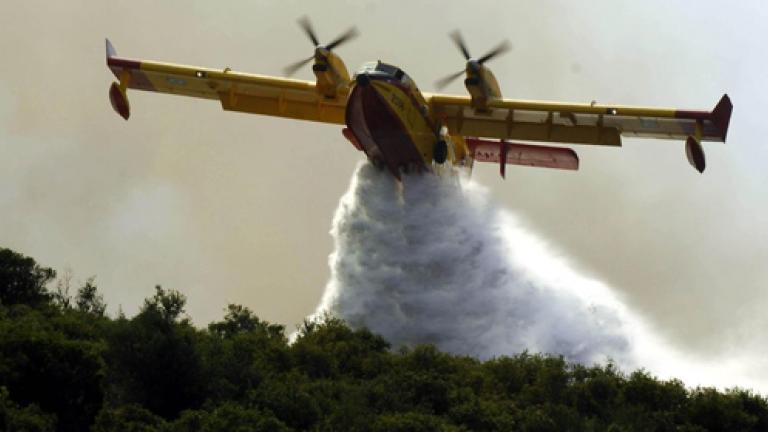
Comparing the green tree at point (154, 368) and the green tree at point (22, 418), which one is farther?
the green tree at point (154, 368)

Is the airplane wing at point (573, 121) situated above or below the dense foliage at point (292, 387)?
above

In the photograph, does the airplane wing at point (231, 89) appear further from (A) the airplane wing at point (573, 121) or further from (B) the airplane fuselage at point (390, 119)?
(A) the airplane wing at point (573, 121)

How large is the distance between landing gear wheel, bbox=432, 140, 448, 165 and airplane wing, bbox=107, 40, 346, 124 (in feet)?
8.29

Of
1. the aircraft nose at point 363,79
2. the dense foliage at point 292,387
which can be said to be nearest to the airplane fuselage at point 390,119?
the aircraft nose at point 363,79

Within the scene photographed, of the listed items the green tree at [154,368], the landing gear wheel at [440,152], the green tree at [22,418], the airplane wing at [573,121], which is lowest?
the green tree at [22,418]

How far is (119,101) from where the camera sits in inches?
1911

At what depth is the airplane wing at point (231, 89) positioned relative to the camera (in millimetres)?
47500

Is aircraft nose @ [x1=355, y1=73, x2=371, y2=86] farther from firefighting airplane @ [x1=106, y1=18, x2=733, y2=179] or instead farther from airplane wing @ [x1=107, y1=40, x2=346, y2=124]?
airplane wing @ [x1=107, y1=40, x2=346, y2=124]

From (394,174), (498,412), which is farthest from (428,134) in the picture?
(498,412)

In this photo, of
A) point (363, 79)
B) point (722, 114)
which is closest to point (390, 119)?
point (363, 79)

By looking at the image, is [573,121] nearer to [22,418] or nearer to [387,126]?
[387,126]

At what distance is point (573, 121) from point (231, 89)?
878 centimetres

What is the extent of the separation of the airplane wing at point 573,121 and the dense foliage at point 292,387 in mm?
5552

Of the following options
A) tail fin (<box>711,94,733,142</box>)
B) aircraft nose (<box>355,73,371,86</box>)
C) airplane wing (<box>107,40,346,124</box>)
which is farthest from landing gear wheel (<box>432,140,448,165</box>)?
tail fin (<box>711,94,733,142</box>)
